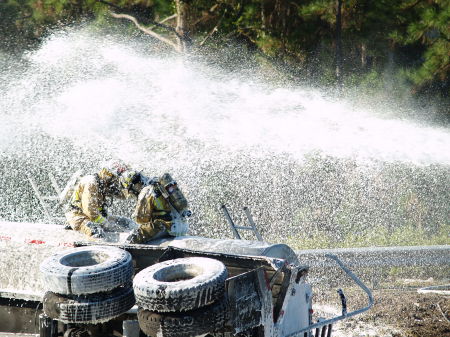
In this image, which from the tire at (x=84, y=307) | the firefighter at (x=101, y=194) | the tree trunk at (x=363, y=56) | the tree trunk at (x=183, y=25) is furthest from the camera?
the tree trunk at (x=363, y=56)

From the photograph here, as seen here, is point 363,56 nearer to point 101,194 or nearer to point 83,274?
point 101,194

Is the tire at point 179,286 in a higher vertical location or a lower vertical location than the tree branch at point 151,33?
lower

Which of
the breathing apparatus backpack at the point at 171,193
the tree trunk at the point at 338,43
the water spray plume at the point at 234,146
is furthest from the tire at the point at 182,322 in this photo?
the tree trunk at the point at 338,43

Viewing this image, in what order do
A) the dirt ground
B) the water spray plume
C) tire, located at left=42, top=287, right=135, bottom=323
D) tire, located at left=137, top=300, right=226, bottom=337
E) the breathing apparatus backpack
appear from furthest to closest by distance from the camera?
1. the water spray plume
2. the dirt ground
3. the breathing apparatus backpack
4. tire, located at left=42, top=287, right=135, bottom=323
5. tire, located at left=137, top=300, right=226, bottom=337

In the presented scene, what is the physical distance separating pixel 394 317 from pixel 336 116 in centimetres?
574

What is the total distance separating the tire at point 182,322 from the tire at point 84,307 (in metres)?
0.35

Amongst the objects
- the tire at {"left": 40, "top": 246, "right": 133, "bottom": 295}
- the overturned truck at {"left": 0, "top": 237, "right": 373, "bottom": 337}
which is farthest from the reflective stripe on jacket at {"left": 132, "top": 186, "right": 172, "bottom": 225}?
the tire at {"left": 40, "top": 246, "right": 133, "bottom": 295}

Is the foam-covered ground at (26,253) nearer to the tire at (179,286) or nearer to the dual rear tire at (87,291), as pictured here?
the dual rear tire at (87,291)

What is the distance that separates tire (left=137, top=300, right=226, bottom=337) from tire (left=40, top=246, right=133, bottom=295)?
44 cm

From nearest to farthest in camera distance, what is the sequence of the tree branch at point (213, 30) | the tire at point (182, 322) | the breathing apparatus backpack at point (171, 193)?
the tire at point (182, 322) → the breathing apparatus backpack at point (171, 193) → the tree branch at point (213, 30)

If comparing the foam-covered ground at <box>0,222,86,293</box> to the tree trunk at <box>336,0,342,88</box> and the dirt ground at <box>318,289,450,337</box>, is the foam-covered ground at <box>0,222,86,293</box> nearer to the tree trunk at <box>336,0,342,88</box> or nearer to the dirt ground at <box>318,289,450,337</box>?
the dirt ground at <box>318,289,450,337</box>

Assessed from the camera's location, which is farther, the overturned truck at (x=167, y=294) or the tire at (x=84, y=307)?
the tire at (x=84, y=307)

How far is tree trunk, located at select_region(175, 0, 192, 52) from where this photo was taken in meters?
14.5

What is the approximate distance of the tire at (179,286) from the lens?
4.66 m
